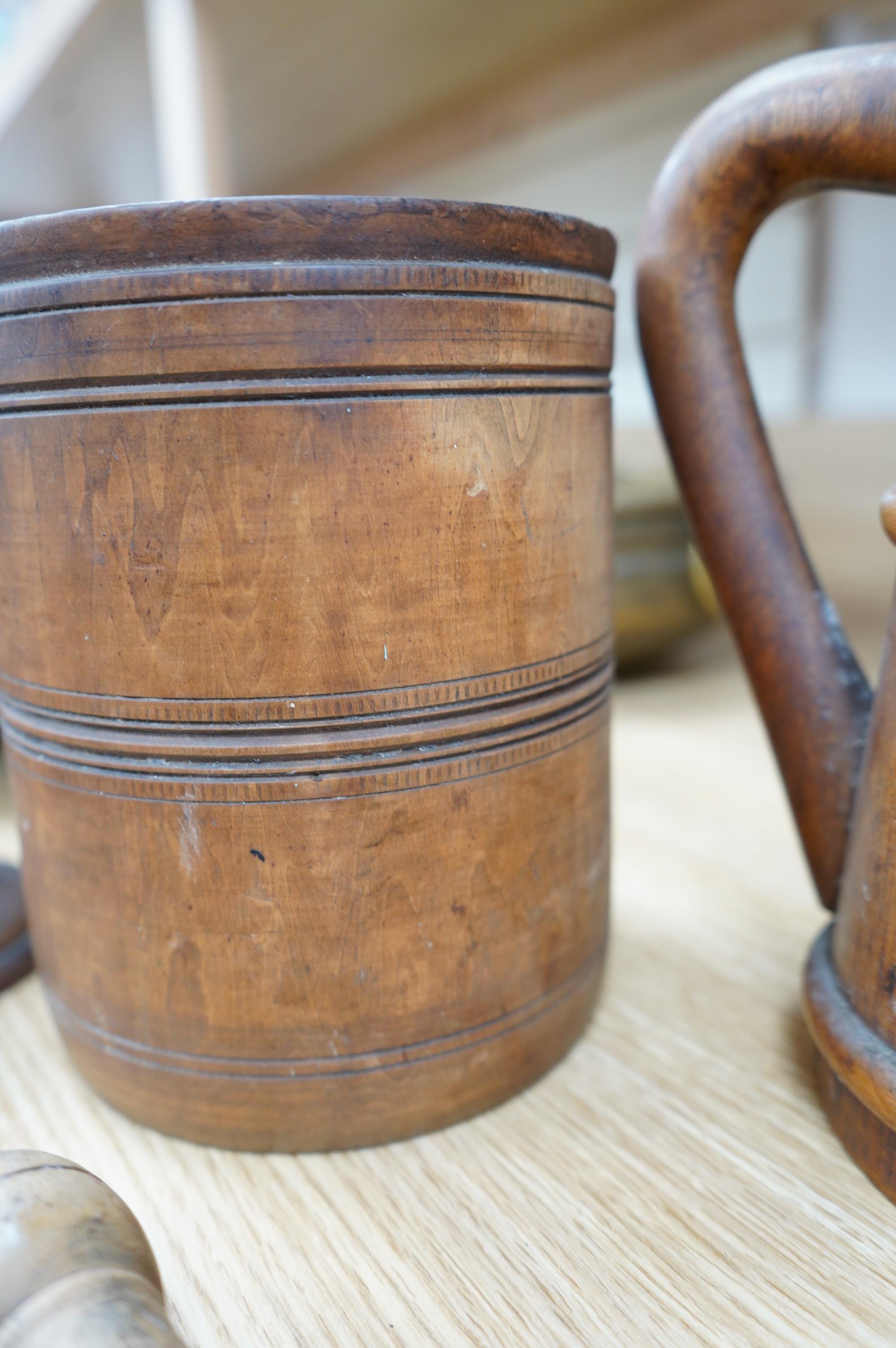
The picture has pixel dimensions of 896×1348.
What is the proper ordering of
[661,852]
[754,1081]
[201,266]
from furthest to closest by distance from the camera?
[661,852] < [754,1081] < [201,266]

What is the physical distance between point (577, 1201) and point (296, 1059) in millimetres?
105

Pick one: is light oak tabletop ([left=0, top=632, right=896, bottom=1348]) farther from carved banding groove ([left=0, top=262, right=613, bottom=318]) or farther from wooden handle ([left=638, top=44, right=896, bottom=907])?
carved banding groove ([left=0, top=262, right=613, bottom=318])

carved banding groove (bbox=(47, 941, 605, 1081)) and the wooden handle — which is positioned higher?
the wooden handle

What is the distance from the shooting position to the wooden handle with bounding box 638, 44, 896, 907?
1.23 feet

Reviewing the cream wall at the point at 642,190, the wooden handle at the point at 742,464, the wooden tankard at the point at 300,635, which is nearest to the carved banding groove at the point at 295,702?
the wooden tankard at the point at 300,635

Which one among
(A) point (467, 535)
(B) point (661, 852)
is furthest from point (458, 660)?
(B) point (661, 852)

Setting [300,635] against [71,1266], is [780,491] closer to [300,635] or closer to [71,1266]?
[300,635]

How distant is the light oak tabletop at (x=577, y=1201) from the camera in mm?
293

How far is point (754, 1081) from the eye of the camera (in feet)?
1.30

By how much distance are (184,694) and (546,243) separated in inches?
7.3

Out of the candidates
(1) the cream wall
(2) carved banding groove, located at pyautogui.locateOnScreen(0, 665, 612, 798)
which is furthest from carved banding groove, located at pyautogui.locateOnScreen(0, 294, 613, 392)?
(1) the cream wall

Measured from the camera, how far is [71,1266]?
0.75ft

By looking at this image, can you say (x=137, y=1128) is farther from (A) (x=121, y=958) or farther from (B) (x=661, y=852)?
(B) (x=661, y=852)

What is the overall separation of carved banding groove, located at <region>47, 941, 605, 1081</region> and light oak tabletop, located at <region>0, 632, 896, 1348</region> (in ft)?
0.12
